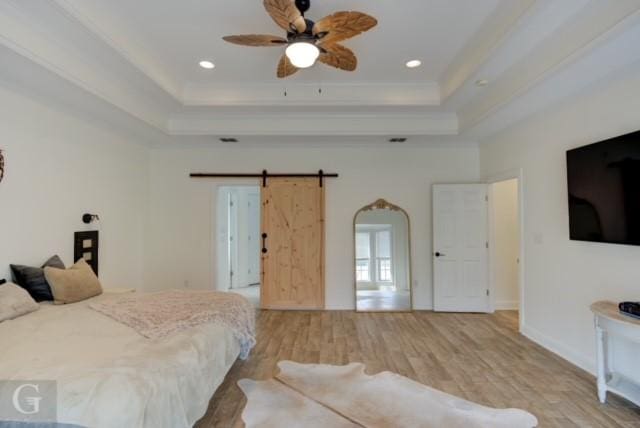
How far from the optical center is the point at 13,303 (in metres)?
2.41

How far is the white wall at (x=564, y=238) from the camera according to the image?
8.80 ft

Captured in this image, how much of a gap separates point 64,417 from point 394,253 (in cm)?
453

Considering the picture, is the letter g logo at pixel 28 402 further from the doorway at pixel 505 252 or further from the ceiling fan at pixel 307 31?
the doorway at pixel 505 252

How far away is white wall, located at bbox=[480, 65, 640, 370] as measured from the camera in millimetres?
2682

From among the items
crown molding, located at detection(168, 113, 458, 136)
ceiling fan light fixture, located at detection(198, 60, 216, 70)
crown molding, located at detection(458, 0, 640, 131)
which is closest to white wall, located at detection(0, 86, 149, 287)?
crown molding, located at detection(168, 113, 458, 136)

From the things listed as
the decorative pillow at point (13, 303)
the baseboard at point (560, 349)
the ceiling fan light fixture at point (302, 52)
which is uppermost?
the ceiling fan light fixture at point (302, 52)

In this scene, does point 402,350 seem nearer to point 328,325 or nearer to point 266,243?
point 328,325

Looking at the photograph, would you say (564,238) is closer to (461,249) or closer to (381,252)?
(461,249)

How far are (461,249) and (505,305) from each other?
1143 millimetres

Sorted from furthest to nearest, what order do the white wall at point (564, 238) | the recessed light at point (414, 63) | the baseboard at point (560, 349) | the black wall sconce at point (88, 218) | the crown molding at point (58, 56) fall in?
the black wall sconce at point (88, 218) → the recessed light at point (414, 63) → the baseboard at point (560, 349) → the white wall at point (564, 238) → the crown molding at point (58, 56)

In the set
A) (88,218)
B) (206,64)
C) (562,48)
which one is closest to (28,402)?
(88,218)

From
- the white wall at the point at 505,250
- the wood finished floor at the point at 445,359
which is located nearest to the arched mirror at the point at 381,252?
the wood finished floor at the point at 445,359

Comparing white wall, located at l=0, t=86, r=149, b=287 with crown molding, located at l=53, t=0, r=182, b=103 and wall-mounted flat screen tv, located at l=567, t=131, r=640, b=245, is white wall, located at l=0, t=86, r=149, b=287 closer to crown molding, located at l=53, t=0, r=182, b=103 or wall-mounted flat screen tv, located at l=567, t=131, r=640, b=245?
crown molding, located at l=53, t=0, r=182, b=103

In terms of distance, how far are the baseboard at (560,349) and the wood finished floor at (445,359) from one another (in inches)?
3.0
